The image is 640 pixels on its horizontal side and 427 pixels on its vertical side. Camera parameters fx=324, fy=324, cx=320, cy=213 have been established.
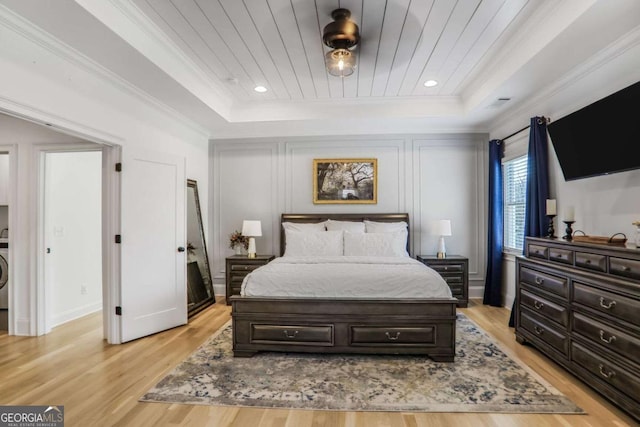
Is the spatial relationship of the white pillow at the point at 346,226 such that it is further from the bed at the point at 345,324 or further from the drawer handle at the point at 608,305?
the drawer handle at the point at 608,305

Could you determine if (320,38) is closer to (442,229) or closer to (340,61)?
(340,61)

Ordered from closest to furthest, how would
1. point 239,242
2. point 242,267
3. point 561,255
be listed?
1. point 561,255
2. point 242,267
3. point 239,242

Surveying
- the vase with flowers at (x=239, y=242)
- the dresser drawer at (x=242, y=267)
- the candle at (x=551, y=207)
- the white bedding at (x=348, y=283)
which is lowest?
the dresser drawer at (x=242, y=267)

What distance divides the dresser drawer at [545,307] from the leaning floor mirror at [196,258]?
398cm

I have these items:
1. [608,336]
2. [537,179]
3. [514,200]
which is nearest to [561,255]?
[608,336]

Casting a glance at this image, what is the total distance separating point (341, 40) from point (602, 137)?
7.35 feet

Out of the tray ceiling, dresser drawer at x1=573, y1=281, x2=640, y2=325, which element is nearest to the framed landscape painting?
the tray ceiling

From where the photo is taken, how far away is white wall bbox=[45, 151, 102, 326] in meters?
3.89

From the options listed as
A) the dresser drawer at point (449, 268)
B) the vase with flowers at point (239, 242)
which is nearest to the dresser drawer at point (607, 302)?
the dresser drawer at point (449, 268)

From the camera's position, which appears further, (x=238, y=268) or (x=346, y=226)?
(x=346, y=226)

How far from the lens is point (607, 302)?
2240mm

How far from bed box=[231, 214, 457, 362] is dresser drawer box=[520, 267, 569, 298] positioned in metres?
0.85

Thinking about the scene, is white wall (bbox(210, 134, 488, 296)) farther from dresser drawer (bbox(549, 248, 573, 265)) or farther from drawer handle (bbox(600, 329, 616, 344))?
drawer handle (bbox(600, 329, 616, 344))

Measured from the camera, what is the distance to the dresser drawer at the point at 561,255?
269 centimetres
